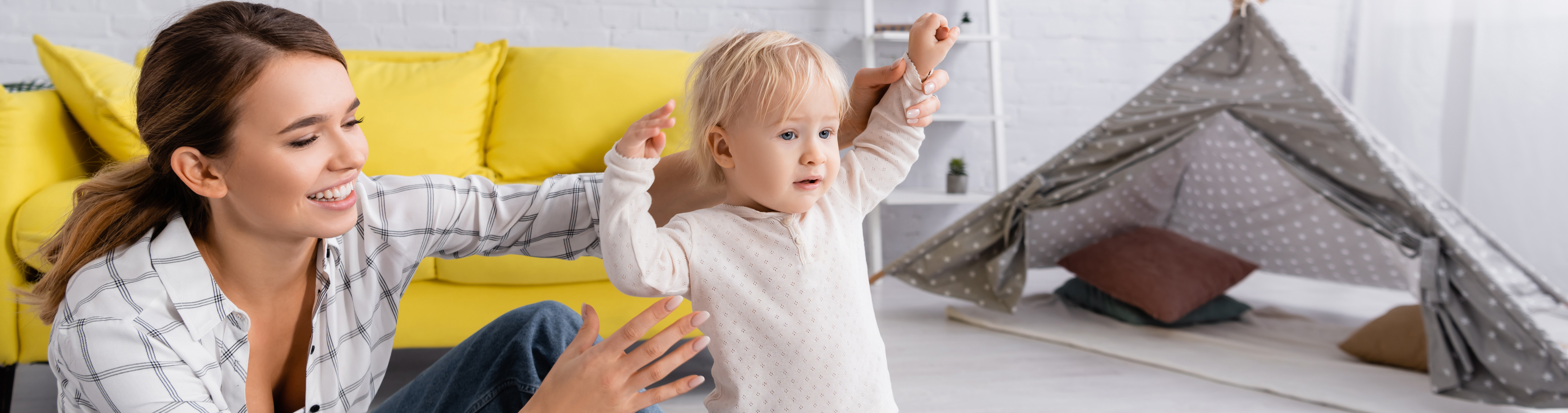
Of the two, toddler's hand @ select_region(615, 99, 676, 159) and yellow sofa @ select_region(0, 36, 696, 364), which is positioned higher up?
toddler's hand @ select_region(615, 99, 676, 159)

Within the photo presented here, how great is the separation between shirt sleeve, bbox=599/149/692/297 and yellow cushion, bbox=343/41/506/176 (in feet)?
4.35

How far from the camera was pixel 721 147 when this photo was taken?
86cm

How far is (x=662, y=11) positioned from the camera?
299 cm

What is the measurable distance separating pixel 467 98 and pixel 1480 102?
3.05m

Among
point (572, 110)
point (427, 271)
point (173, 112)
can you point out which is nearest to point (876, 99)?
point (173, 112)

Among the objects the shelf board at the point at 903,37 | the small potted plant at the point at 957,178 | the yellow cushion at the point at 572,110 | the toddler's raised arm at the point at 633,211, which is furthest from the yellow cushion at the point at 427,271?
the small potted plant at the point at 957,178

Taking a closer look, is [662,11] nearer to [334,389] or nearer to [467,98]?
[467,98]

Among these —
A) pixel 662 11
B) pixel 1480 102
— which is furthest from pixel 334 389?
pixel 1480 102

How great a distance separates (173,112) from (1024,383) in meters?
1.55

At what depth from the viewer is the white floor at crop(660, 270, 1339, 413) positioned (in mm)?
1679

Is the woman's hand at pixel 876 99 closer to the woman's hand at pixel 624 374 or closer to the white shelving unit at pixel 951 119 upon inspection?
the woman's hand at pixel 624 374

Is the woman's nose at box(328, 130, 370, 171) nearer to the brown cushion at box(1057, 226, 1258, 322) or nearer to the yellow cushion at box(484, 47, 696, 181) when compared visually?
the yellow cushion at box(484, 47, 696, 181)

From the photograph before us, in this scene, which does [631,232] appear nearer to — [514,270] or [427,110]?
[514,270]

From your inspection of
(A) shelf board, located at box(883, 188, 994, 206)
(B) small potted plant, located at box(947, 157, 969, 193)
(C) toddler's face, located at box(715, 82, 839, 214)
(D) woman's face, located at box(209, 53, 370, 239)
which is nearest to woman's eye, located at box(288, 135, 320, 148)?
(D) woman's face, located at box(209, 53, 370, 239)
